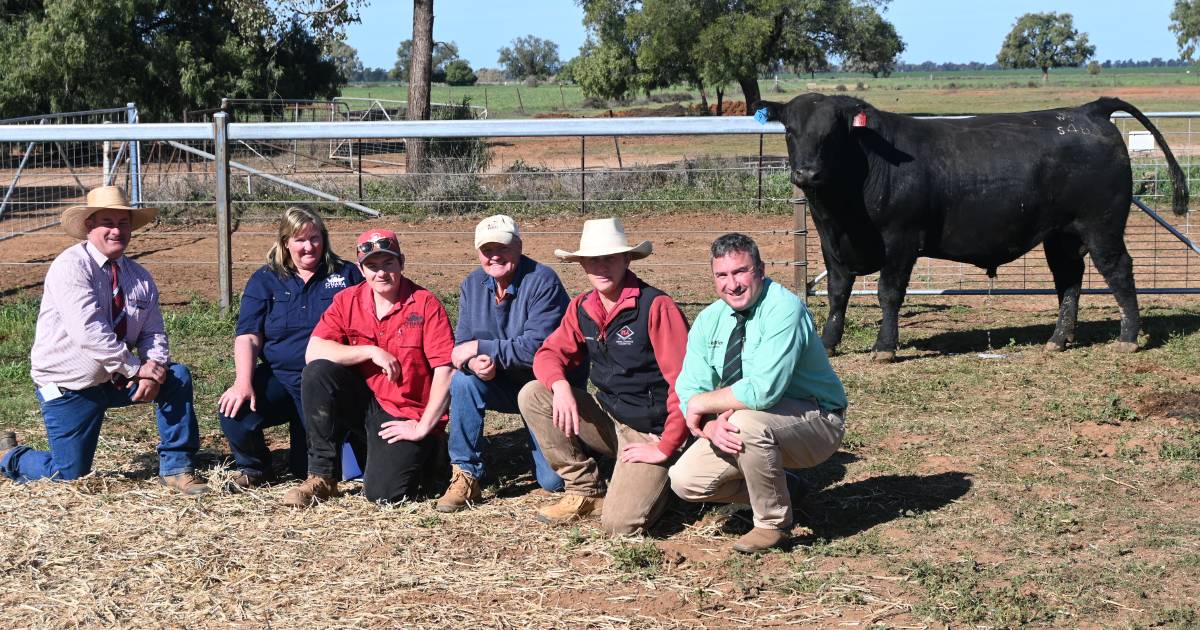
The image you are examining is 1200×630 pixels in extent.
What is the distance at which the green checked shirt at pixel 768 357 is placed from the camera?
15.1 ft

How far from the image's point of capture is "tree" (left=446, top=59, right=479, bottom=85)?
108m

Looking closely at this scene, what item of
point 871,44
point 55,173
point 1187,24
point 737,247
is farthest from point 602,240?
point 1187,24

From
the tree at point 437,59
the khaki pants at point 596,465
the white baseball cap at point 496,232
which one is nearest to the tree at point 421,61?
the white baseball cap at point 496,232

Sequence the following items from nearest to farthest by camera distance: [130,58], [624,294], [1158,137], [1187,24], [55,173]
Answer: [624,294] < [1158,137] < [55,173] < [130,58] < [1187,24]

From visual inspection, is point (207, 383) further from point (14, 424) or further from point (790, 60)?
point (790, 60)

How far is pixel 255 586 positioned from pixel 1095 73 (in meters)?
119

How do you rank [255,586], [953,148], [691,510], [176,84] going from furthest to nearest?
1. [176,84]
2. [953,148]
3. [691,510]
4. [255,586]

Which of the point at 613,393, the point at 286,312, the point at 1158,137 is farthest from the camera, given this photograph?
the point at 1158,137

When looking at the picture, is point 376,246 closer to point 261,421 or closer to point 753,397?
point 261,421

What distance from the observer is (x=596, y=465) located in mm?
5391

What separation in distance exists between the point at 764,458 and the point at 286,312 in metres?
2.52

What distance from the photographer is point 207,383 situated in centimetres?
783

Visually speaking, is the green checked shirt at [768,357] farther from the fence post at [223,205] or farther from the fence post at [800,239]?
the fence post at [223,205]

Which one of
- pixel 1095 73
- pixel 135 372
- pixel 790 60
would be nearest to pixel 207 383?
pixel 135 372
